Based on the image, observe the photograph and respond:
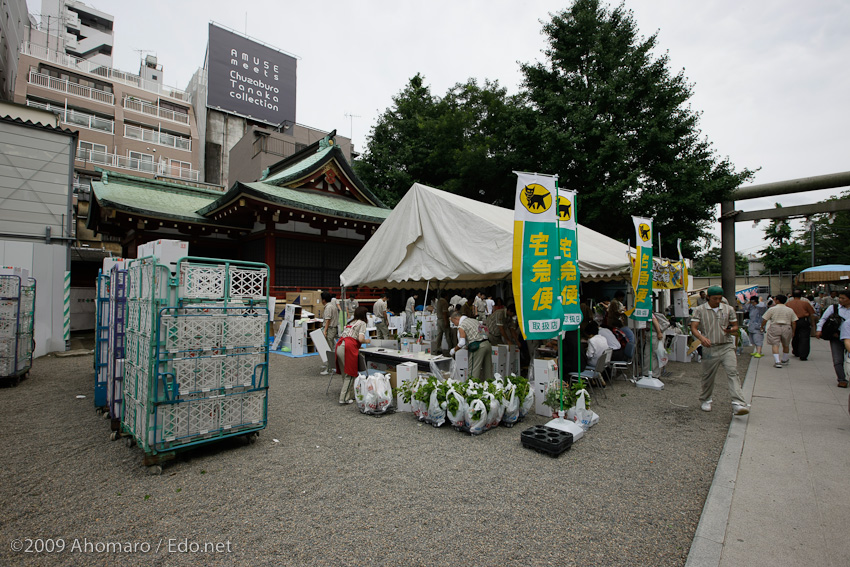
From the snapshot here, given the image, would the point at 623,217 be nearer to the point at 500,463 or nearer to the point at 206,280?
the point at 500,463

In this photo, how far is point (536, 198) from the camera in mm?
4855

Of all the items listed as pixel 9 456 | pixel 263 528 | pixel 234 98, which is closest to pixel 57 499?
pixel 9 456

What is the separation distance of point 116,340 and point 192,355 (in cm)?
197

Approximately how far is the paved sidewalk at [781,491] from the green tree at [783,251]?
38105 millimetres

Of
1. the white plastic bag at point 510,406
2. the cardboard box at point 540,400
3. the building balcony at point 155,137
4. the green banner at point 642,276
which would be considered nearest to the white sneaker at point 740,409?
the green banner at point 642,276

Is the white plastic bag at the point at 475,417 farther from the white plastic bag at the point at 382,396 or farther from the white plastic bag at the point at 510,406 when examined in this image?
the white plastic bag at the point at 382,396

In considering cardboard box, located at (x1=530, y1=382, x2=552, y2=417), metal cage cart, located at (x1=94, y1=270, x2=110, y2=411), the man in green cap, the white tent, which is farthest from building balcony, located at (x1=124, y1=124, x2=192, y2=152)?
the man in green cap

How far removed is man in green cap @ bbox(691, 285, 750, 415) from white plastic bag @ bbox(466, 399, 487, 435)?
10.9ft

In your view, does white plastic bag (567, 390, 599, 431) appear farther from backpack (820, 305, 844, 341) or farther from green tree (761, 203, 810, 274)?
green tree (761, 203, 810, 274)

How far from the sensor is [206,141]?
33.2 meters

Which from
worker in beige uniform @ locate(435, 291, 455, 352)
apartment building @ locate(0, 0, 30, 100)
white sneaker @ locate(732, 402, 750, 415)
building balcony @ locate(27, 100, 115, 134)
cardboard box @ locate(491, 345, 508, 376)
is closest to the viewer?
white sneaker @ locate(732, 402, 750, 415)

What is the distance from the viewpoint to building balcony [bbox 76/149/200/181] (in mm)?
25333

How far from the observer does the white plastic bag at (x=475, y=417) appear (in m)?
4.71

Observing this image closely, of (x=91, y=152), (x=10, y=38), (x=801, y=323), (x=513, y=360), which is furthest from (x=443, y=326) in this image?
(x=10, y=38)
